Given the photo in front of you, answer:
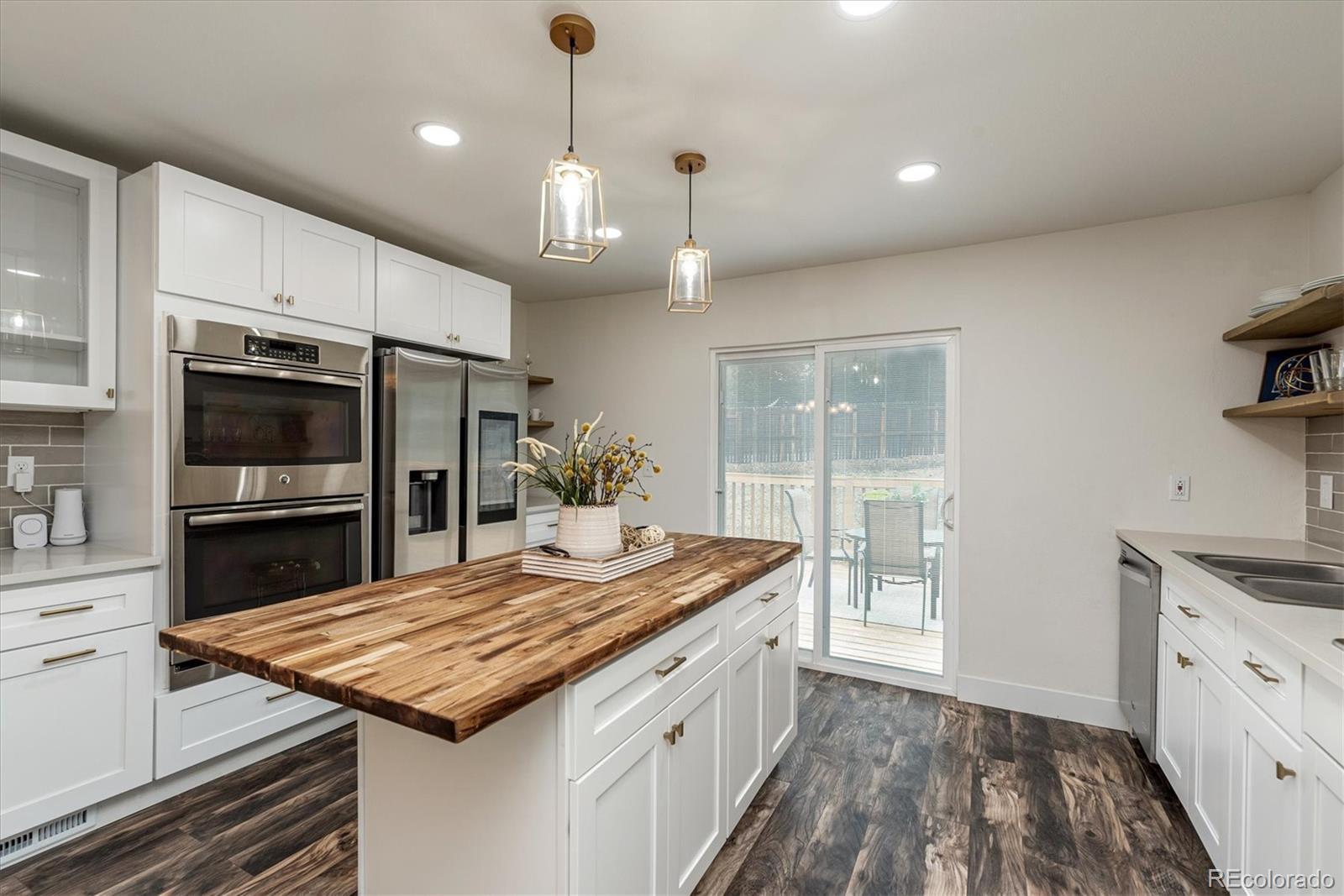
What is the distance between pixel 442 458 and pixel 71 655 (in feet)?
4.98

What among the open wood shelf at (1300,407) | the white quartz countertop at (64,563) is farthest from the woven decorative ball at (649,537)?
the open wood shelf at (1300,407)

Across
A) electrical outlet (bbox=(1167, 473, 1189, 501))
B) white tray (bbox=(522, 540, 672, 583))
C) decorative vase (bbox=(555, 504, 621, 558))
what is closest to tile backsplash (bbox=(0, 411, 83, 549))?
white tray (bbox=(522, 540, 672, 583))

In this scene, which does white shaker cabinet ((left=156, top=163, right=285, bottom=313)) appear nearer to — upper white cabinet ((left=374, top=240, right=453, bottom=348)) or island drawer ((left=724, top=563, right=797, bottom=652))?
upper white cabinet ((left=374, top=240, right=453, bottom=348))

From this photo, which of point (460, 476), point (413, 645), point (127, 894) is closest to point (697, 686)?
point (413, 645)

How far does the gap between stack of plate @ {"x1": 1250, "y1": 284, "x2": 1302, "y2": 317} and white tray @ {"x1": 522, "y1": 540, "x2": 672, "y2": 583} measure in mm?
2633

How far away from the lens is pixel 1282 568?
2203mm

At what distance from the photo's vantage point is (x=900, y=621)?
3.53 meters

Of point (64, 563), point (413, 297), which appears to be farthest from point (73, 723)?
point (413, 297)

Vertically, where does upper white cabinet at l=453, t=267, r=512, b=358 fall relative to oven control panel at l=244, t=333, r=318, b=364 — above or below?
above

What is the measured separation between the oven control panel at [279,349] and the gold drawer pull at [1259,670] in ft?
10.8

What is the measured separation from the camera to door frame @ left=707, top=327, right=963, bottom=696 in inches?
132

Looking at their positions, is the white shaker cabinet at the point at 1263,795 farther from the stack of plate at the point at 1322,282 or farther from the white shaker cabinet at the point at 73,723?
the white shaker cabinet at the point at 73,723

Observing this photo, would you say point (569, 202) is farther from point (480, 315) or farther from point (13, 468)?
point (13, 468)

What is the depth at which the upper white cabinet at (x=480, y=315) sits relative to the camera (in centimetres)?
340
